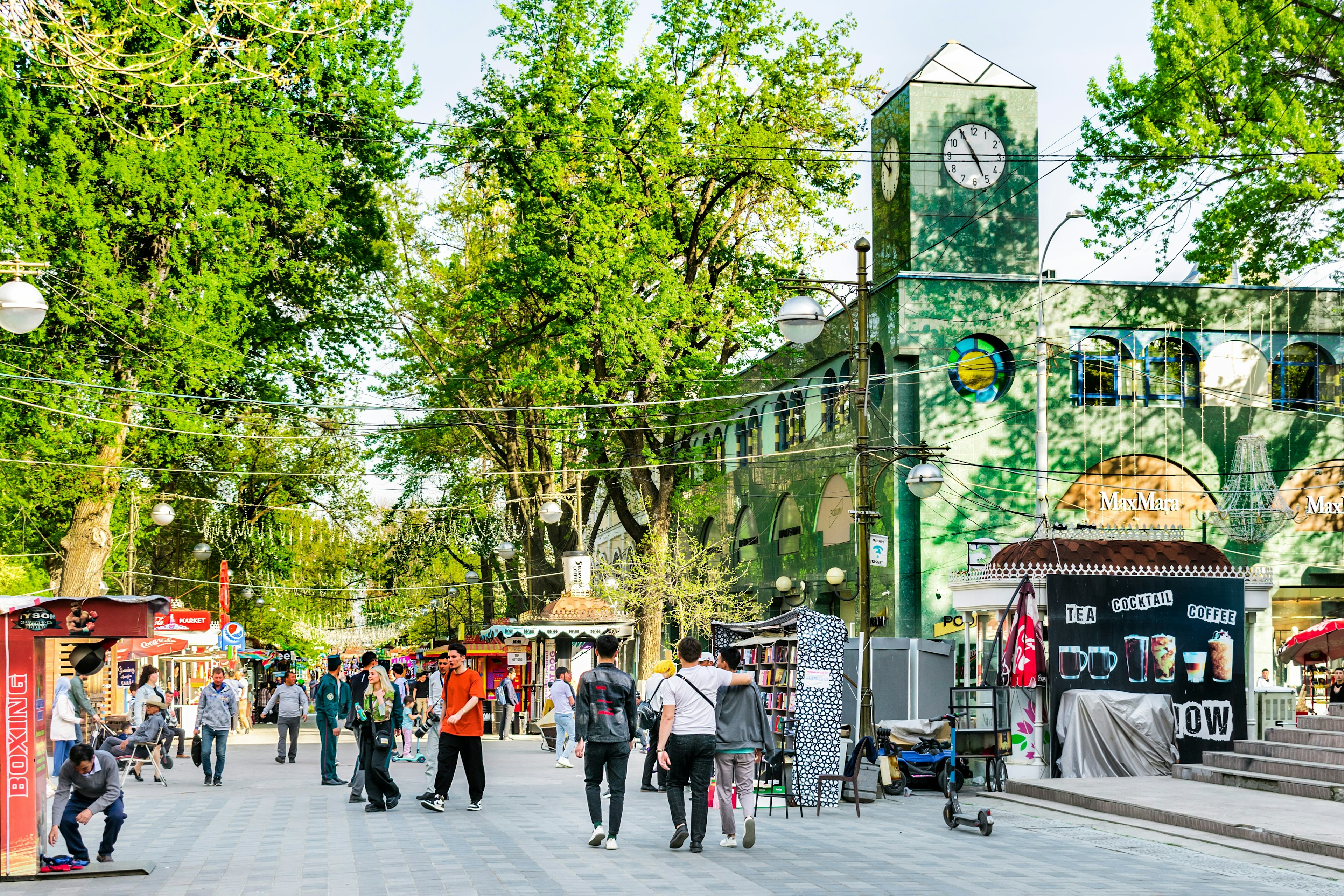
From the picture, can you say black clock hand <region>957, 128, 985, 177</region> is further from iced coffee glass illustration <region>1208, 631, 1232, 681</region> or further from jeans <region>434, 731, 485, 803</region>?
jeans <region>434, 731, 485, 803</region>

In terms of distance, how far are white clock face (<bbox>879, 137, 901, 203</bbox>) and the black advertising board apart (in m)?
18.0

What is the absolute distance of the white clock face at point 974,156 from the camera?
35.4 metres

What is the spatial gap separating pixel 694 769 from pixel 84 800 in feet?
16.3

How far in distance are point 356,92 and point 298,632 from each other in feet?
124

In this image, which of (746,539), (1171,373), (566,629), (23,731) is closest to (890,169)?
(1171,373)

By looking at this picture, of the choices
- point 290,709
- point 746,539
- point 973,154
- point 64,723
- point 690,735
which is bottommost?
point 290,709

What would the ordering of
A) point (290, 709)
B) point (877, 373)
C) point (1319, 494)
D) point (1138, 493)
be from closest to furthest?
point (290, 709) → point (1138, 493) → point (1319, 494) → point (877, 373)

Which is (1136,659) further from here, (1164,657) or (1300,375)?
(1300,375)

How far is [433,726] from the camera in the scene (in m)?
21.8

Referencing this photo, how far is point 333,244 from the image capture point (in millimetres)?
33281

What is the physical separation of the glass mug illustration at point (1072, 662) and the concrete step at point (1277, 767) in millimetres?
1957

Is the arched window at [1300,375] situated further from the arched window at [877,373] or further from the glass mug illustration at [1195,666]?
the glass mug illustration at [1195,666]

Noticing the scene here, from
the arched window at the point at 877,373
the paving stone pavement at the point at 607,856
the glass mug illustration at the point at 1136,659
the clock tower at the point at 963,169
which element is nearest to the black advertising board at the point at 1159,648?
the glass mug illustration at the point at 1136,659

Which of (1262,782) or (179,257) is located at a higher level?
(179,257)
